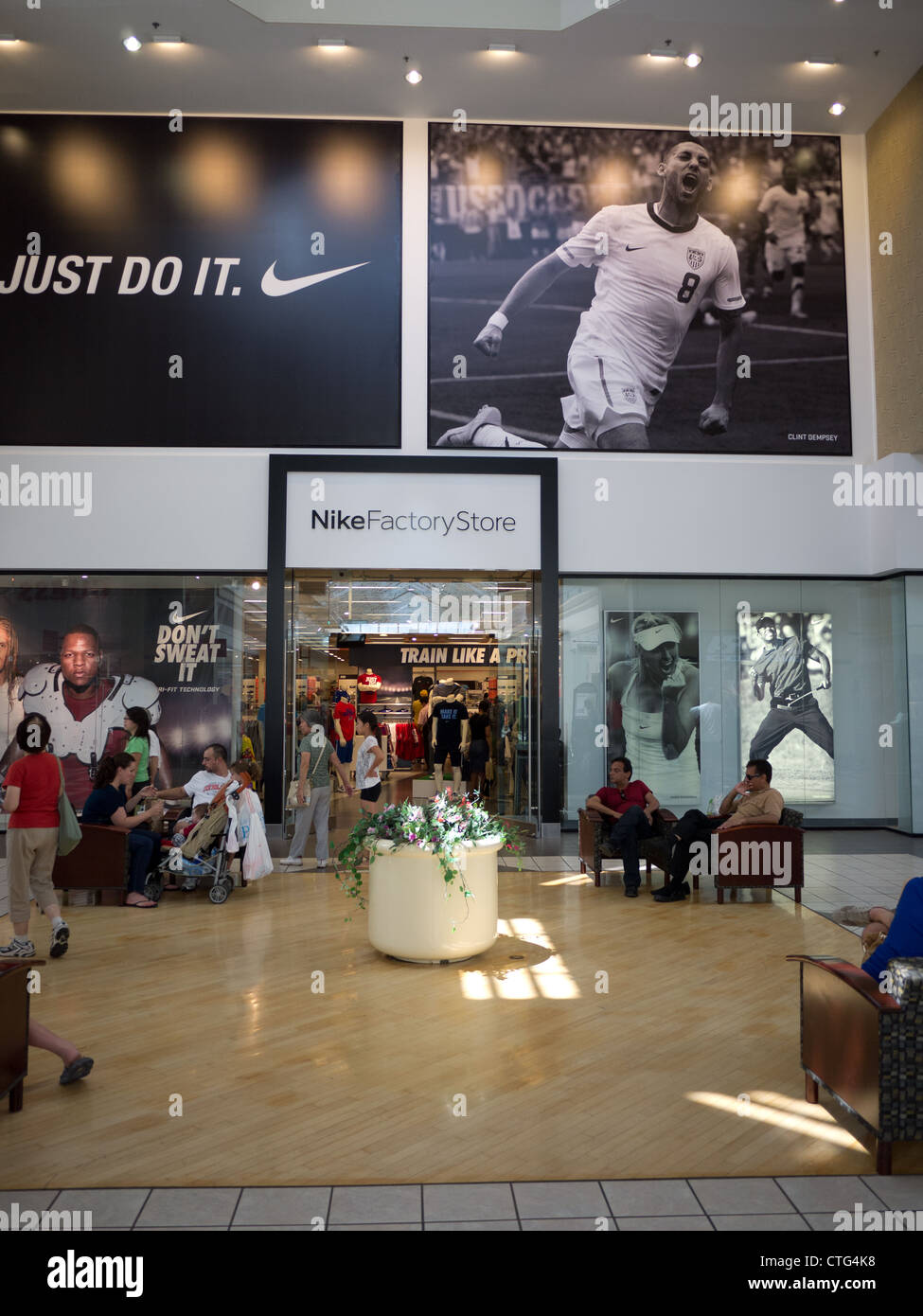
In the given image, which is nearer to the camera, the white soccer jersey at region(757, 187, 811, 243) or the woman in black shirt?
the woman in black shirt

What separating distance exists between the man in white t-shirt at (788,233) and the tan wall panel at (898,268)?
3.06ft

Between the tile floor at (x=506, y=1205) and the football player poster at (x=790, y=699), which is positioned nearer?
the tile floor at (x=506, y=1205)

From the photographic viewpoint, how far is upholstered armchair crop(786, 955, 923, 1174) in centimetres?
353

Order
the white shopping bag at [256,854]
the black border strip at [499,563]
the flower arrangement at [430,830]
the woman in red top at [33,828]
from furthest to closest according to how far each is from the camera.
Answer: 1. the black border strip at [499,563]
2. the white shopping bag at [256,854]
3. the woman in red top at [33,828]
4. the flower arrangement at [430,830]

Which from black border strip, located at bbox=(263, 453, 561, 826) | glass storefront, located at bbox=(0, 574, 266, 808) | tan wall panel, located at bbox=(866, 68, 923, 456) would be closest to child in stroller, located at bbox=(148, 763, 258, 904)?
black border strip, located at bbox=(263, 453, 561, 826)

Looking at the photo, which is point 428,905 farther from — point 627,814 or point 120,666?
point 120,666

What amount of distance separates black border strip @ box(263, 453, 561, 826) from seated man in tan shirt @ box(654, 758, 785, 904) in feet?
10.5

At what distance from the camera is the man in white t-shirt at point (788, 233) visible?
12.6 metres

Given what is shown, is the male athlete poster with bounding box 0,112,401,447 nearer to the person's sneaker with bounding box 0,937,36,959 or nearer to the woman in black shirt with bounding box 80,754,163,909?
the woman in black shirt with bounding box 80,754,163,909

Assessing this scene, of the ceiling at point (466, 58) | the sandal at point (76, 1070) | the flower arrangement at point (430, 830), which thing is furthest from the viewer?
the ceiling at point (466, 58)

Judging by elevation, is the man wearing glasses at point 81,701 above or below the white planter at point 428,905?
above

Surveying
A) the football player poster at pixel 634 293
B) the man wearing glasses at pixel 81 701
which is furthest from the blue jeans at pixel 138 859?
the football player poster at pixel 634 293

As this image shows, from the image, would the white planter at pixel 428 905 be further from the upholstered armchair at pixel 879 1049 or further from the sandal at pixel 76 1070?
the upholstered armchair at pixel 879 1049

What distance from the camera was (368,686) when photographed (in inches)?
822
